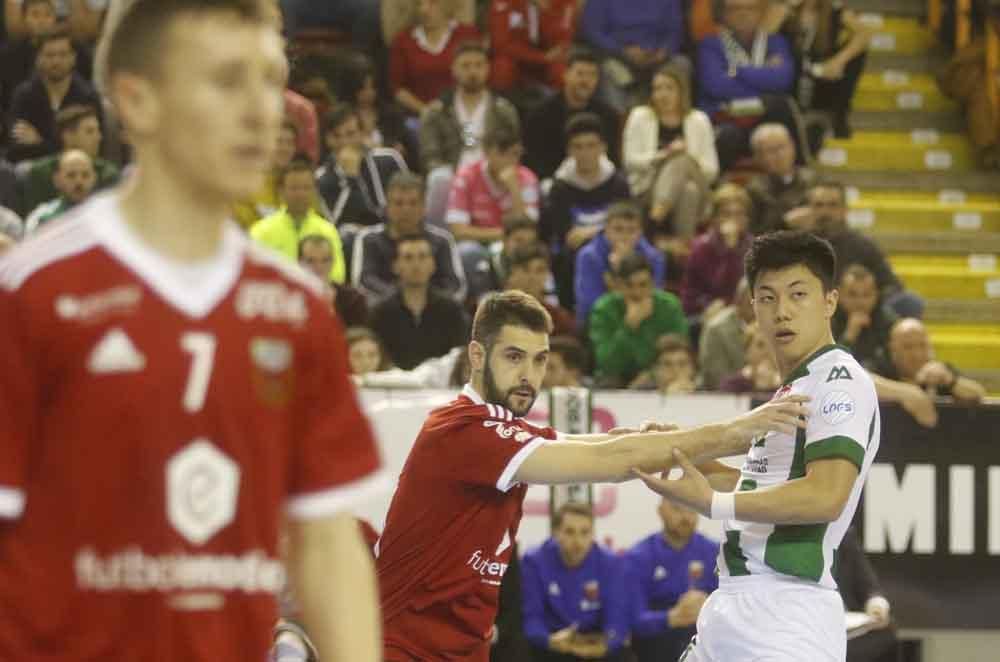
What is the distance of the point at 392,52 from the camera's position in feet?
47.3

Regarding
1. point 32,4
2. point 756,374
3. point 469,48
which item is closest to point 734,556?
point 756,374

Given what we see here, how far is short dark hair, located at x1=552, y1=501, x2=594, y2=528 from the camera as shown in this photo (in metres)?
9.80

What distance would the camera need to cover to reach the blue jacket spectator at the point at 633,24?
14.7m

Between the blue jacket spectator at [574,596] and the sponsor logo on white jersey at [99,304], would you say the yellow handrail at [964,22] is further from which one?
the sponsor logo on white jersey at [99,304]

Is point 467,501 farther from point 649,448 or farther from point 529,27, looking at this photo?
point 529,27

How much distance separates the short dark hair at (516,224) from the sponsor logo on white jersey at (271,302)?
930 cm

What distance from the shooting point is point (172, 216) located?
105 inches

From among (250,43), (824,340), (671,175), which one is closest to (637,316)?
(671,175)

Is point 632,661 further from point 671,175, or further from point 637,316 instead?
point 671,175

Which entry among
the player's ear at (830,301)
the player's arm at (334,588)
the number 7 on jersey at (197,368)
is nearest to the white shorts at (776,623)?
the player's ear at (830,301)

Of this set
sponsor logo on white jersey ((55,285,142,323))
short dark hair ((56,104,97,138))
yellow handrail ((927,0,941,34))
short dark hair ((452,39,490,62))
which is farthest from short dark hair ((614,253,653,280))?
sponsor logo on white jersey ((55,285,142,323))

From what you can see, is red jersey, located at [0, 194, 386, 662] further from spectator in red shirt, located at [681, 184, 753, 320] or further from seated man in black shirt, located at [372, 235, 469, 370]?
spectator in red shirt, located at [681, 184, 753, 320]

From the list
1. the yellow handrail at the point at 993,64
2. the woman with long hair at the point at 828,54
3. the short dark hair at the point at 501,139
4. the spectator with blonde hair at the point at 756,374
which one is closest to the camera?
the spectator with blonde hair at the point at 756,374

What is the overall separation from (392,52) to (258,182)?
11955 millimetres
